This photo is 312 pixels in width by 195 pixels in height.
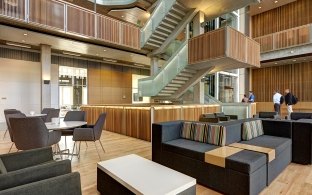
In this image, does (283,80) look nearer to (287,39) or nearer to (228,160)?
(287,39)

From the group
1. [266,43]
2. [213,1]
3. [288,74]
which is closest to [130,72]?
[213,1]

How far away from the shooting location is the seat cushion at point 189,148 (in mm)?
2819

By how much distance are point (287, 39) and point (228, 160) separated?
11518 mm

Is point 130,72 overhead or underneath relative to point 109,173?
overhead

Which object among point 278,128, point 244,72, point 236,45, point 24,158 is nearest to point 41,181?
point 24,158

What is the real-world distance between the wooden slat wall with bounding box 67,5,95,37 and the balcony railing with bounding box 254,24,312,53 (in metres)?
10.3

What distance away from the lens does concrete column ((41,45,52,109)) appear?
8876mm

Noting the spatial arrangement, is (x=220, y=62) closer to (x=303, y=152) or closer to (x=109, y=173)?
(x=303, y=152)

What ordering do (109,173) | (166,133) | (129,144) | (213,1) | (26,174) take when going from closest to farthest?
(26,174), (109,173), (166,133), (129,144), (213,1)

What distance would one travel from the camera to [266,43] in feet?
39.0

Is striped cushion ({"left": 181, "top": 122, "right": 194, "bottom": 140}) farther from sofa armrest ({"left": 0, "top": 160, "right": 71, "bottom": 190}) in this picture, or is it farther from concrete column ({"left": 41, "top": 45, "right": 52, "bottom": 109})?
concrete column ({"left": 41, "top": 45, "right": 52, "bottom": 109})

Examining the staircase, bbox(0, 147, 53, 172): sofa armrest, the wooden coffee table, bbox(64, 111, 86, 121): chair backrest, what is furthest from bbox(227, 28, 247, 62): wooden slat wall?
bbox(0, 147, 53, 172): sofa armrest

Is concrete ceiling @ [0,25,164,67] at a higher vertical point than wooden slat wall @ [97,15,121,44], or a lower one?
lower

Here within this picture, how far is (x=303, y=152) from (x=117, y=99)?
11828 millimetres
